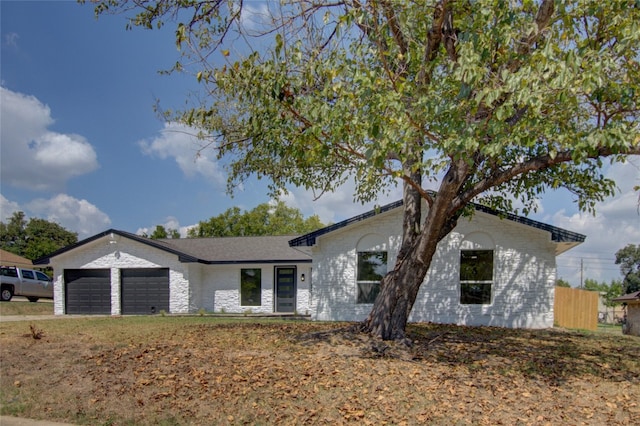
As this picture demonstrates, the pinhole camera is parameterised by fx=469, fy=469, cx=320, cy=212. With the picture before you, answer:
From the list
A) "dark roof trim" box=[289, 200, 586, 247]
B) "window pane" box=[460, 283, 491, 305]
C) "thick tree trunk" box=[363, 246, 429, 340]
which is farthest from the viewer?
"window pane" box=[460, 283, 491, 305]

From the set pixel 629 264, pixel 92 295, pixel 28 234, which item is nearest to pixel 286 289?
pixel 92 295

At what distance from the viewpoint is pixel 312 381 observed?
22.0 feet

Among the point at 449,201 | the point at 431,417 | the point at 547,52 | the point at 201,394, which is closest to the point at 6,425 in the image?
the point at 201,394

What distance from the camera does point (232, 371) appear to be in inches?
280

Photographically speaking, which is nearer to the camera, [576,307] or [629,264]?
[576,307]

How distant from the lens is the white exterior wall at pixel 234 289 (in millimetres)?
20641

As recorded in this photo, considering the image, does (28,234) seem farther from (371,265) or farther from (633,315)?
(633,315)

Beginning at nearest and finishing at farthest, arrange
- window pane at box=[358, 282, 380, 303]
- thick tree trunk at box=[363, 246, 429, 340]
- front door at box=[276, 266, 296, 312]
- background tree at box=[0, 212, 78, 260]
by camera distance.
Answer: thick tree trunk at box=[363, 246, 429, 340]
window pane at box=[358, 282, 380, 303]
front door at box=[276, 266, 296, 312]
background tree at box=[0, 212, 78, 260]

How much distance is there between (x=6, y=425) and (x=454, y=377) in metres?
6.01

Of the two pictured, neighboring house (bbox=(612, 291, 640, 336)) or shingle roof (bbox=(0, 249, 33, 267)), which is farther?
shingle roof (bbox=(0, 249, 33, 267))

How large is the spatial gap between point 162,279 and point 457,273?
12601mm

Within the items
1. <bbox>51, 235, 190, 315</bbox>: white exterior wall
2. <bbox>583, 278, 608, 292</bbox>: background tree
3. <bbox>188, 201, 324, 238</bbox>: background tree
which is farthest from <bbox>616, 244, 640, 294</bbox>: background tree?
<bbox>51, 235, 190, 315</bbox>: white exterior wall

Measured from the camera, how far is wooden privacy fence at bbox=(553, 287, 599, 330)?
1789 centimetres

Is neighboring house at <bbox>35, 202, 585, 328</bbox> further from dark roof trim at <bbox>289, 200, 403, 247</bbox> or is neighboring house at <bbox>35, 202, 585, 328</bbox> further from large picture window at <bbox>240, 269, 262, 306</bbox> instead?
large picture window at <bbox>240, 269, 262, 306</bbox>
